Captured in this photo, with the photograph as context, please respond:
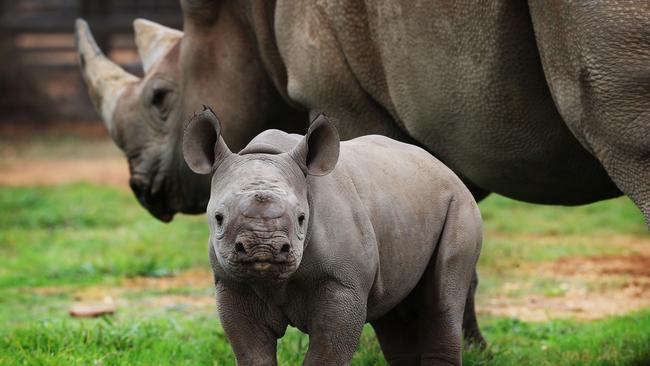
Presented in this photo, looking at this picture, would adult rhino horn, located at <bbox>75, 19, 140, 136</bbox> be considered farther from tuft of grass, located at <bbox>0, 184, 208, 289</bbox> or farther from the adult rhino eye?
tuft of grass, located at <bbox>0, 184, 208, 289</bbox>

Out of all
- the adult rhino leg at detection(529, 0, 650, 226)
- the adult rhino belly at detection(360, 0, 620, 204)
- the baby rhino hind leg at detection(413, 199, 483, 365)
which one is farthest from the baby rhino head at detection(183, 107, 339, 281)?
the adult rhino belly at detection(360, 0, 620, 204)

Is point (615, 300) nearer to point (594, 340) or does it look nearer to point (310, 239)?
point (594, 340)

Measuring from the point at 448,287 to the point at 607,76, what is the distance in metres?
0.86

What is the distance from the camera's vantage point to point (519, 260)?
8938 millimetres

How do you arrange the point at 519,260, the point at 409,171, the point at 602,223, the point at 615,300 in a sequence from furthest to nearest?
1. the point at 602,223
2. the point at 519,260
3. the point at 615,300
4. the point at 409,171

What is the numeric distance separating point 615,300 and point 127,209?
18.2 feet

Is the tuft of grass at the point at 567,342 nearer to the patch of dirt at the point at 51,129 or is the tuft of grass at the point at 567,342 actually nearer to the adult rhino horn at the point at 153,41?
the adult rhino horn at the point at 153,41

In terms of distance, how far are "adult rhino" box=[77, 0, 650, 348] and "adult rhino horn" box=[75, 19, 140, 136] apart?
14 mm

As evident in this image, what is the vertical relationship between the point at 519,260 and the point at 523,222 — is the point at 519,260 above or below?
above

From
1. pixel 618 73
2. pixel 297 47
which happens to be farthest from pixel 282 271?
pixel 297 47

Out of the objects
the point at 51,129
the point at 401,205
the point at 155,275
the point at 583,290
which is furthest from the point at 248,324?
the point at 51,129

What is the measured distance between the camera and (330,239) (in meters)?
3.83

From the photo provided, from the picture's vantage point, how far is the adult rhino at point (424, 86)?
13.5 feet

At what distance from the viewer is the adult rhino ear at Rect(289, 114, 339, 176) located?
149 inches
